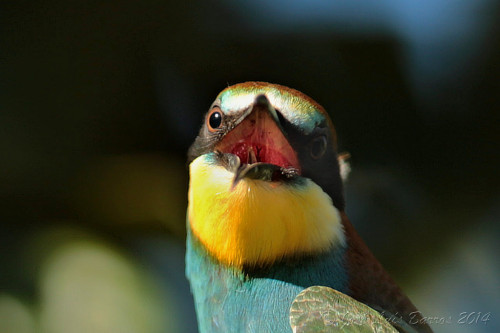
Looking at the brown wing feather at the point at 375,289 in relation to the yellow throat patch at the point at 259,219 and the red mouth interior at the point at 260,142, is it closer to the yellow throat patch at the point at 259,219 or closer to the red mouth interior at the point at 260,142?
the yellow throat patch at the point at 259,219

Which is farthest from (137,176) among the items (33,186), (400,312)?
(400,312)

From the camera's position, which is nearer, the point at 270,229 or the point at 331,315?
the point at 331,315

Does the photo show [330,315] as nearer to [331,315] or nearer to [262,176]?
[331,315]

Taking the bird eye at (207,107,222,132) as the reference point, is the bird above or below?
below

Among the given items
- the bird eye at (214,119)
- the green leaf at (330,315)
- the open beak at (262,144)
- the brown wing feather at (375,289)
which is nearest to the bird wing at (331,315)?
the green leaf at (330,315)

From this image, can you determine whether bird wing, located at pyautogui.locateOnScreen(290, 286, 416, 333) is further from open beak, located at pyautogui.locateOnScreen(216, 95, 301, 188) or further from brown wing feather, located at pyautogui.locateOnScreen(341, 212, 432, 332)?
open beak, located at pyautogui.locateOnScreen(216, 95, 301, 188)

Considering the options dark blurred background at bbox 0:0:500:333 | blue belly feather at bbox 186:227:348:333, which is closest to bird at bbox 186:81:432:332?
blue belly feather at bbox 186:227:348:333

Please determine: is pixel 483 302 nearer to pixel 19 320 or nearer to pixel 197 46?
pixel 197 46

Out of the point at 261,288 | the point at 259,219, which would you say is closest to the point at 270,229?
the point at 259,219

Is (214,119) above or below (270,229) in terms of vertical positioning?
above
